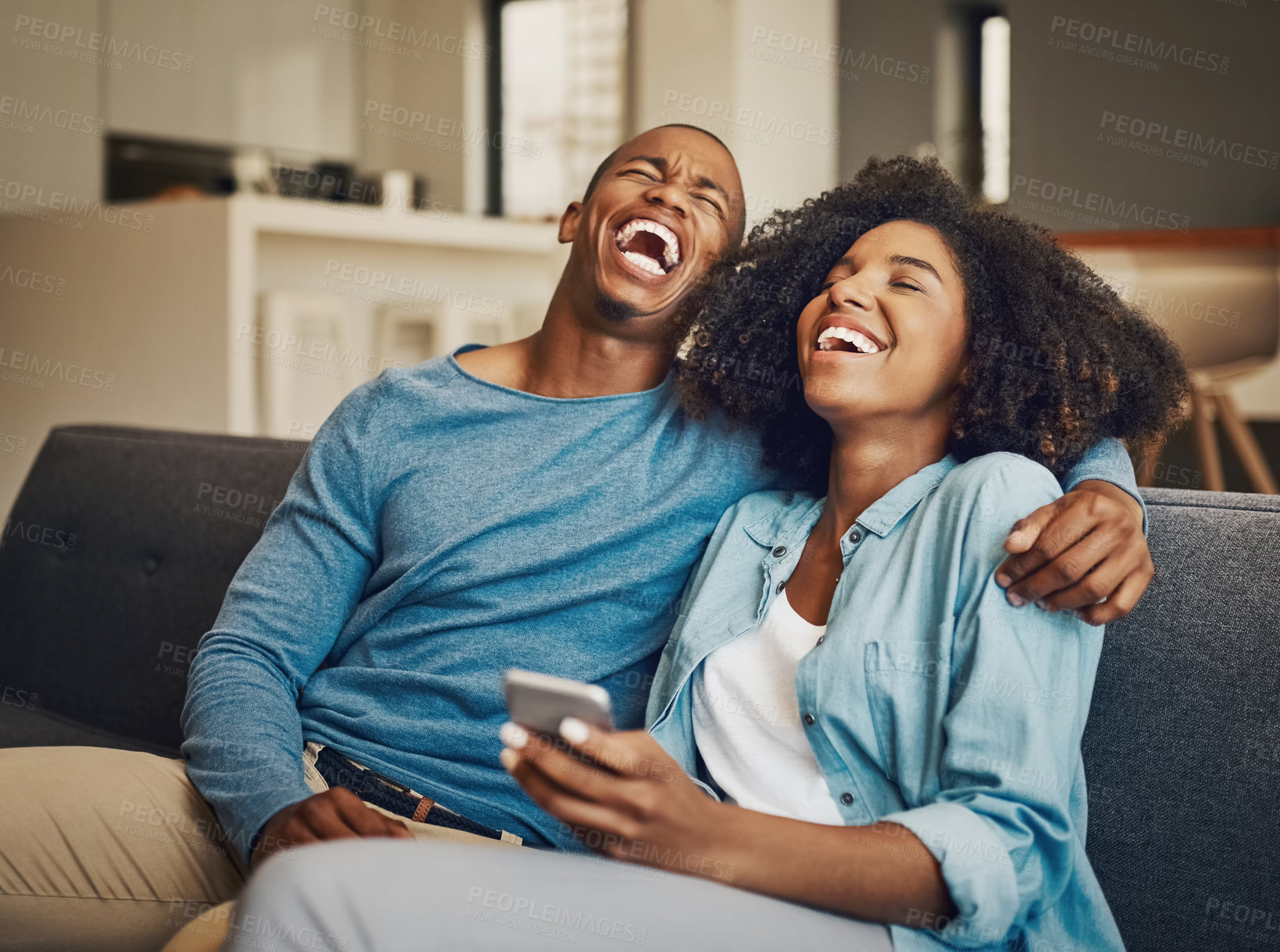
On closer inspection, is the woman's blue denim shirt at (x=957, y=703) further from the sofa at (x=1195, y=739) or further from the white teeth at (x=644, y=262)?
the white teeth at (x=644, y=262)

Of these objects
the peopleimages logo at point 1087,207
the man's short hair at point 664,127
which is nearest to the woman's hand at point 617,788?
the man's short hair at point 664,127

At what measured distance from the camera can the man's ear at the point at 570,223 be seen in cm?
183

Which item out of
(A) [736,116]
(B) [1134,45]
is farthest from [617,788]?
(B) [1134,45]

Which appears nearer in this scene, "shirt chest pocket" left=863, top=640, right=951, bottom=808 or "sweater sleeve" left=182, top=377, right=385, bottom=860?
"shirt chest pocket" left=863, top=640, right=951, bottom=808

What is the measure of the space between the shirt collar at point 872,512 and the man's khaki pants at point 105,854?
17.7 inches

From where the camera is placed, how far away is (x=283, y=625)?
1.43 meters

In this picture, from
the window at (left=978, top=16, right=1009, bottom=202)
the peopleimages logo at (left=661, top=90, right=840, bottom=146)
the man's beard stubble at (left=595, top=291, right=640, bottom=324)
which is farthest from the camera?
the window at (left=978, top=16, right=1009, bottom=202)

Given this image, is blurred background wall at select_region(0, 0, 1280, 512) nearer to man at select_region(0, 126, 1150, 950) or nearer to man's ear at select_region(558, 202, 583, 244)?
man's ear at select_region(558, 202, 583, 244)

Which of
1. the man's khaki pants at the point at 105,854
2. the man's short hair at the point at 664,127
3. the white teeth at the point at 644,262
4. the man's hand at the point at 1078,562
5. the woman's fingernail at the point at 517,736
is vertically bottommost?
the man's khaki pants at the point at 105,854

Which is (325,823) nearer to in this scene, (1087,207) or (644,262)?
(644,262)

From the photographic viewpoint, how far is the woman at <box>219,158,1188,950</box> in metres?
0.88

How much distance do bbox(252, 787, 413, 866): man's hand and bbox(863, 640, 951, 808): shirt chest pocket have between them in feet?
1.54

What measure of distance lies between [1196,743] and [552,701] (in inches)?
27.4

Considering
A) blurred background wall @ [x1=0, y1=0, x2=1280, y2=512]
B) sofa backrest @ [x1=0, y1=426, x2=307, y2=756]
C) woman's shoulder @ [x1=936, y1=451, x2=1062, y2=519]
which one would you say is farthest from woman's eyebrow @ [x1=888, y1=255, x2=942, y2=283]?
blurred background wall @ [x1=0, y1=0, x2=1280, y2=512]
